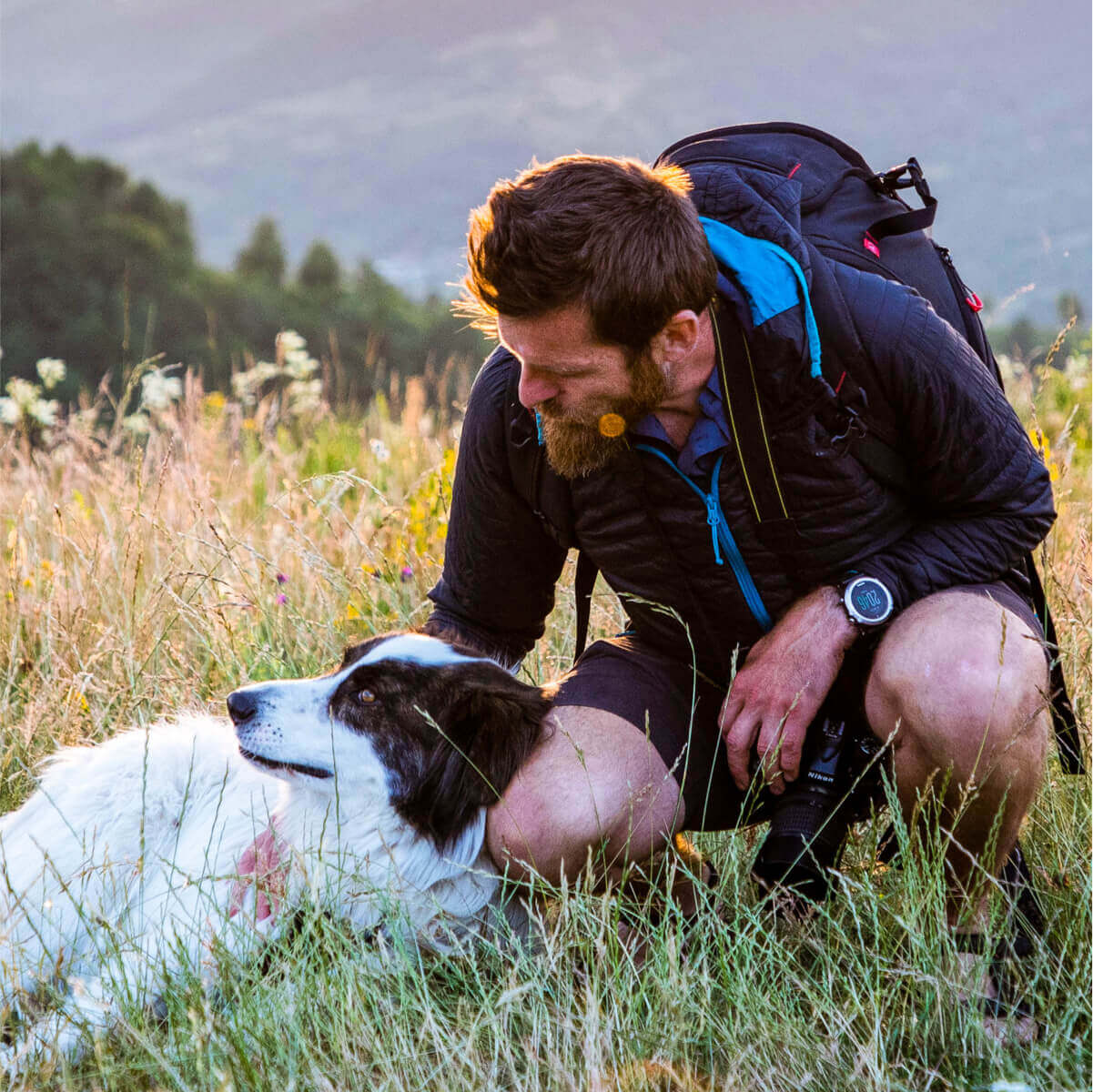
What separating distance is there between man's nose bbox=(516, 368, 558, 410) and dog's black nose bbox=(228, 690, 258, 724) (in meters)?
0.97

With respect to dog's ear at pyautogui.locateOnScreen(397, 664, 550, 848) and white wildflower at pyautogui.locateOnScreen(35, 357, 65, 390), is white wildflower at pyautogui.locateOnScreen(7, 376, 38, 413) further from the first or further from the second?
dog's ear at pyautogui.locateOnScreen(397, 664, 550, 848)

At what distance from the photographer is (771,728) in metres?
2.68

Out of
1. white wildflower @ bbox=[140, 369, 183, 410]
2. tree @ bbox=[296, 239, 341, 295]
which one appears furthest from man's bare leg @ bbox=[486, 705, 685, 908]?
tree @ bbox=[296, 239, 341, 295]

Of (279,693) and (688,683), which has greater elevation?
(279,693)

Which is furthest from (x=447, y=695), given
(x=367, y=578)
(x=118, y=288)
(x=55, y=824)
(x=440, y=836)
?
(x=118, y=288)

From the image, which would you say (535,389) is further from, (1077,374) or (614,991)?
(1077,374)

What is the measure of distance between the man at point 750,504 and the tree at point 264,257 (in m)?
33.8

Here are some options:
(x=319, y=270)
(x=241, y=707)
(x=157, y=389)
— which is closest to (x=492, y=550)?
(x=241, y=707)

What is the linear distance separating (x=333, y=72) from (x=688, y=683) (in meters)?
58.0

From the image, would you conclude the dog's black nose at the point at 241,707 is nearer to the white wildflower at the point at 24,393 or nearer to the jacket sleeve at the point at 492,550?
the jacket sleeve at the point at 492,550

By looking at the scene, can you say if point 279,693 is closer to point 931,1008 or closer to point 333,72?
point 931,1008

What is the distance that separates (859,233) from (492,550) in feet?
4.10

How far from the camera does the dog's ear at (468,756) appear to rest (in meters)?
2.76

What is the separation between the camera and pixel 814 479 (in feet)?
8.73
